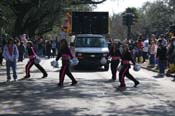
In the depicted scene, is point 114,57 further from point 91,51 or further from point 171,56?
point 91,51

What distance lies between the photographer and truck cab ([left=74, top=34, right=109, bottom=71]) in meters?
28.2

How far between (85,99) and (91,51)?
1305cm

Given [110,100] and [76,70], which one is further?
[76,70]

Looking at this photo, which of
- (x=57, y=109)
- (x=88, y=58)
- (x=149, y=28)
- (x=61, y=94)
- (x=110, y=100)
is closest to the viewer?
(x=57, y=109)

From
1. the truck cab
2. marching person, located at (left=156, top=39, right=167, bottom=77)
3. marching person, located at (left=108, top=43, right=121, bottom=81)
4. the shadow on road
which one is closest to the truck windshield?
the truck cab

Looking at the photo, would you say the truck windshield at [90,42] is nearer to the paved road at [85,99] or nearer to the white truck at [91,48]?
the white truck at [91,48]

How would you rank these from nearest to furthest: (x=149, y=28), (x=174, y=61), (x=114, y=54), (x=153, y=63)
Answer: (x=114, y=54) < (x=174, y=61) < (x=153, y=63) < (x=149, y=28)

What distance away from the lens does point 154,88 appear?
18.9m

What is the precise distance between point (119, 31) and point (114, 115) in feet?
296

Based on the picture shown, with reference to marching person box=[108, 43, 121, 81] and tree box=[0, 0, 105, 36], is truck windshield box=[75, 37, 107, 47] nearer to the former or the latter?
tree box=[0, 0, 105, 36]

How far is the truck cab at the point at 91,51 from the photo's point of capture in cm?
2817

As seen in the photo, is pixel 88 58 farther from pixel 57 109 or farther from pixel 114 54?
pixel 57 109

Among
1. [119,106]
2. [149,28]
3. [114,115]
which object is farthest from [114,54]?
[149,28]

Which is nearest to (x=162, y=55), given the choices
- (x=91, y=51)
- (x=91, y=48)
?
(x=91, y=51)
